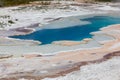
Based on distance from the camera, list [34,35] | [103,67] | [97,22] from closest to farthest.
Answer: [103,67] → [34,35] → [97,22]

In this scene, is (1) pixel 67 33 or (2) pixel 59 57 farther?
(1) pixel 67 33

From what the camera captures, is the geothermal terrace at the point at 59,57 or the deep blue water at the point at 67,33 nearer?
the geothermal terrace at the point at 59,57

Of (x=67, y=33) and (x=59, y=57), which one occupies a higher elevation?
(x=59, y=57)

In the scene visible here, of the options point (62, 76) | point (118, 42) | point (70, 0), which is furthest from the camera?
point (70, 0)

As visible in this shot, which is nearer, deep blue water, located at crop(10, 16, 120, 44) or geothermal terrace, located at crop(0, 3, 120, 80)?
geothermal terrace, located at crop(0, 3, 120, 80)

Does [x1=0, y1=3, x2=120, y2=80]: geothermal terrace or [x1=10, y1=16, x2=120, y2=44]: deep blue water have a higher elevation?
[x1=0, y1=3, x2=120, y2=80]: geothermal terrace

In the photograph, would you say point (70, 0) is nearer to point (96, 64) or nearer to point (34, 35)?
point (34, 35)

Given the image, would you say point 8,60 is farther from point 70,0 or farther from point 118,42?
point 70,0

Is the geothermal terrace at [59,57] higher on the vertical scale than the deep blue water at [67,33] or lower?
higher

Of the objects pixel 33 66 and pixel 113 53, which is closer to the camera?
pixel 33 66

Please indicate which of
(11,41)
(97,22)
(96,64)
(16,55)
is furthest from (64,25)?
(96,64)
